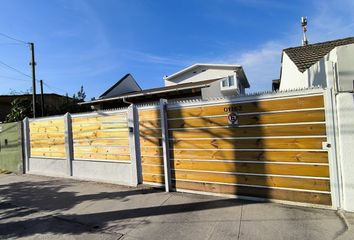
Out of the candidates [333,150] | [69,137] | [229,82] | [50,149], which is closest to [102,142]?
[69,137]

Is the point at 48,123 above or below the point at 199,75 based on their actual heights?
below

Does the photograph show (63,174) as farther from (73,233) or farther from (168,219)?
(168,219)

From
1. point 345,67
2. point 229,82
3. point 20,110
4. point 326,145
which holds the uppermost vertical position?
point 229,82

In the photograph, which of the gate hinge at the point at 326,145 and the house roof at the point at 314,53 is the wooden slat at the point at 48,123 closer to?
the gate hinge at the point at 326,145

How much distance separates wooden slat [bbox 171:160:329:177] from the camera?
4896mm

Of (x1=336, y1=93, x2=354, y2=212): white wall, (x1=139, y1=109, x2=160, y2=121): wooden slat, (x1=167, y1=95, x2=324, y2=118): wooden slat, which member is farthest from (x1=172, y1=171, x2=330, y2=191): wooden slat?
(x1=139, y1=109, x2=160, y2=121): wooden slat

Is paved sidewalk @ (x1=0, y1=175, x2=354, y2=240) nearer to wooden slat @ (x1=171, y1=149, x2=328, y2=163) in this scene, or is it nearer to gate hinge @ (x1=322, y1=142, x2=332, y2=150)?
wooden slat @ (x1=171, y1=149, x2=328, y2=163)

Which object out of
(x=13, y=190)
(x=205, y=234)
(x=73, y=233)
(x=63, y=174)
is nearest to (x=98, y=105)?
(x=63, y=174)

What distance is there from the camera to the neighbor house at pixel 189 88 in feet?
43.2

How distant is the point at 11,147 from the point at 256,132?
34.2ft

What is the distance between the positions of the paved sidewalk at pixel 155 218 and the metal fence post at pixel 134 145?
→ 441 mm

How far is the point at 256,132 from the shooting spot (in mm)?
5441

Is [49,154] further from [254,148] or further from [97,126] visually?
[254,148]

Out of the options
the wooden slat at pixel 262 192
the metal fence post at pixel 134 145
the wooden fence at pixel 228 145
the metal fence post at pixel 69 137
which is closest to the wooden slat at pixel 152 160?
the wooden fence at pixel 228 145
